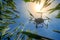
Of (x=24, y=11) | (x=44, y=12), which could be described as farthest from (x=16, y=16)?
(x=44, y=12)

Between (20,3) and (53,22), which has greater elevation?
(20,3)

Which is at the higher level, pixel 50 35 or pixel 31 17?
pixel 31 17

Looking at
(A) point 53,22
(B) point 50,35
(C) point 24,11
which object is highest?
(C) point 24,11

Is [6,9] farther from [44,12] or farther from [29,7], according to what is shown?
[44,12]

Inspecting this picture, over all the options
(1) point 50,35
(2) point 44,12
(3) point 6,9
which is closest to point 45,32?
(1) point 50,35

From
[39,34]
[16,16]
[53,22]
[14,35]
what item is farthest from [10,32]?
[53,22]

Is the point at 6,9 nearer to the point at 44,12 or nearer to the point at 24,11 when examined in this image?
the point at 24,11

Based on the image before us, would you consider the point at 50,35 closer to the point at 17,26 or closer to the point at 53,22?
the point at 53,22
